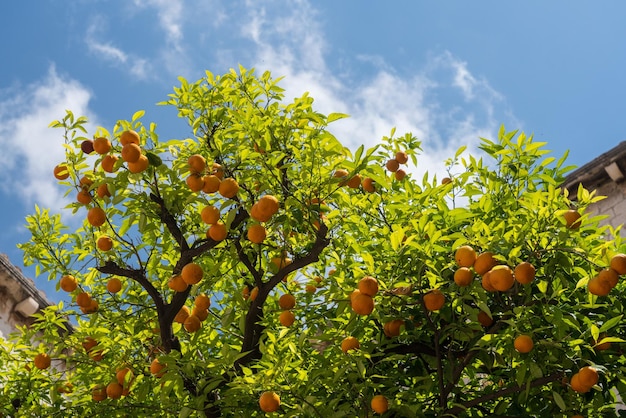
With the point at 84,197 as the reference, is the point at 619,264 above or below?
below

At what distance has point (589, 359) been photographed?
13.0 ft

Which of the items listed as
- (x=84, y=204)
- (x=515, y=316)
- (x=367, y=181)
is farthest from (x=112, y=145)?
(x=515, y=316)

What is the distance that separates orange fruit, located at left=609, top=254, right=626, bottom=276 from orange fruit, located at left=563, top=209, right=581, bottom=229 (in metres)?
0.33

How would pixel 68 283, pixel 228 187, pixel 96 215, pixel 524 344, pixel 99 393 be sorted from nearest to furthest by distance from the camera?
pixel 524 344 < pixel 228 187 < pixel 96 215 < pixel 99 393 < pixel 68 283

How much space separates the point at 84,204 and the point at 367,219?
211 centimetres

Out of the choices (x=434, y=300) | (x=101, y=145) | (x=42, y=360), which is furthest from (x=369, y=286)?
(x=42, y=360)

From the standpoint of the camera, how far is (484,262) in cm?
371

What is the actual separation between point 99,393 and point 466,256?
3064 mm

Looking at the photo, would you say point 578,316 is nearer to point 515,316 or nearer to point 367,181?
point 515,316

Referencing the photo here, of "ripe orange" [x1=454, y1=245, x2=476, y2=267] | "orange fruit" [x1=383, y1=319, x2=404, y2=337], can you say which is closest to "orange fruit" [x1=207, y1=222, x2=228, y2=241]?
"orange fruit" [x1=383, y1=319, x2=404, y2=337]

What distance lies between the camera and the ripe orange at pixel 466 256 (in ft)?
12.4

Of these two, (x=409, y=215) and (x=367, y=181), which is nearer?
(x=409, y=215)

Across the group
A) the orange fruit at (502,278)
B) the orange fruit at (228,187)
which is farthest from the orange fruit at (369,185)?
the orange fruit at (502,278)

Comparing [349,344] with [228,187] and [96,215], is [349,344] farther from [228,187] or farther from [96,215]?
[96,215]
